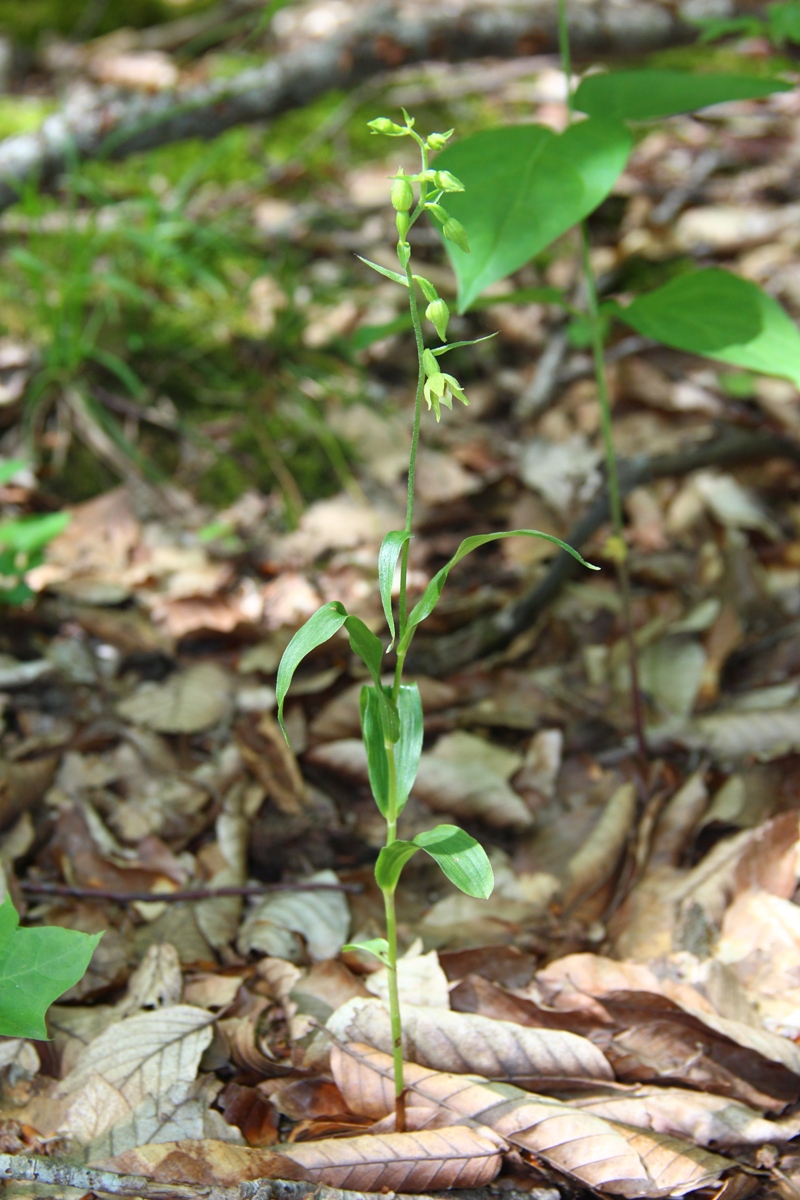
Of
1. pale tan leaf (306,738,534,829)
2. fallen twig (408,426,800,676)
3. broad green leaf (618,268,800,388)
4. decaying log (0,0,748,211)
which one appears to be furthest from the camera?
decaying log (0,0,748,211)

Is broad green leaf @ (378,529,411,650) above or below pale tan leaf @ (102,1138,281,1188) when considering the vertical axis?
above

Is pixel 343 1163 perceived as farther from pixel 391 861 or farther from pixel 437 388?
pixel 437 388

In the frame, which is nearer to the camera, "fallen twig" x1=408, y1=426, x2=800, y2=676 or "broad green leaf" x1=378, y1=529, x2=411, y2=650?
"broad green leaf" x1=378, y1=529, x2=411, y2=650

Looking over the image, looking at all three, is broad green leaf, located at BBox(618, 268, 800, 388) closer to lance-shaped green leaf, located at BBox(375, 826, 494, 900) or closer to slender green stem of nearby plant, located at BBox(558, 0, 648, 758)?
slender green stem of nearby plant, located at BBox(558, 0, 648, 758)

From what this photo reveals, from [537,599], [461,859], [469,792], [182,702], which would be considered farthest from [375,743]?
[537,599]

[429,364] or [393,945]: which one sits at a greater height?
[429,364]

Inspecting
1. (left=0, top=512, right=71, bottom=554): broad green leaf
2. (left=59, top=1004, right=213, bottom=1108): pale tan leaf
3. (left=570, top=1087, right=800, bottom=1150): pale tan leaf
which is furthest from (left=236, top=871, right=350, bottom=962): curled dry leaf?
(left=0, top=512, right=71, bottom=554): broad green leaf
